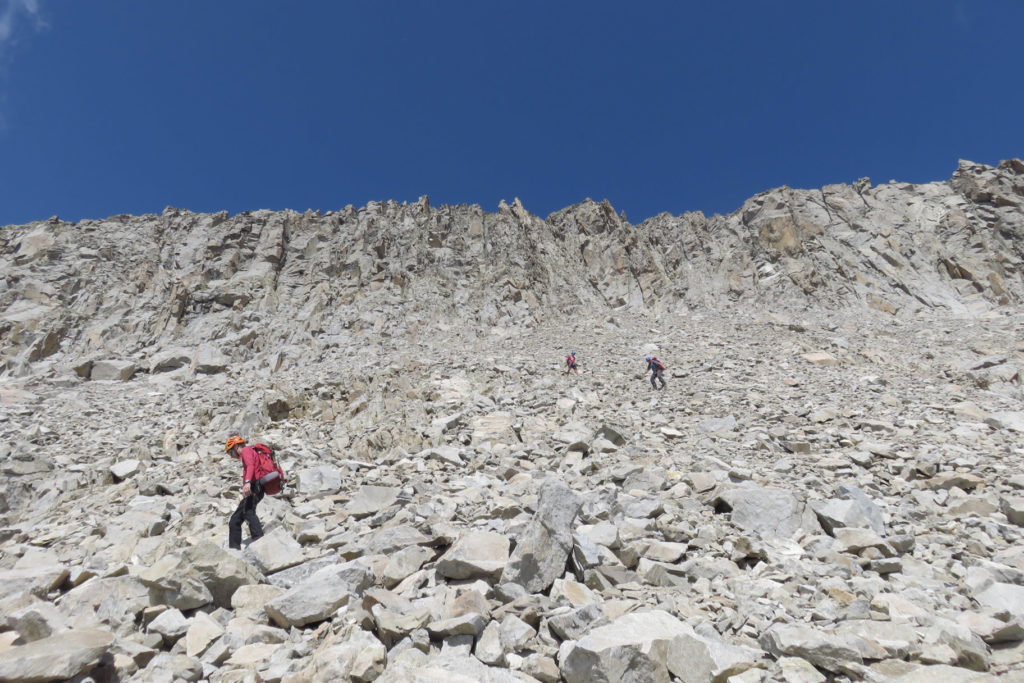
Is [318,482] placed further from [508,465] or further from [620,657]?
[620,657]

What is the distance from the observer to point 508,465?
9.33 metres

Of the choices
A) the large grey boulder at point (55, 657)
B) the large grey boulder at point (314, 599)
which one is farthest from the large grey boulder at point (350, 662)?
the large grey boulder at point (55, 657)

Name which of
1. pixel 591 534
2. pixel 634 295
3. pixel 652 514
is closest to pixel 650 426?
pixel 652 514

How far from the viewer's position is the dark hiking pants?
21.2 ft

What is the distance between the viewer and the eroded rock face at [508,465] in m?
3.96

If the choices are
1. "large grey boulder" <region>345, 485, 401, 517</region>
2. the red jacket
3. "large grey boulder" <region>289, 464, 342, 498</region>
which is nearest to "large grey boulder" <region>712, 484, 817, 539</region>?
"large grey boulder" <region>345, 485, 401, 517</region>

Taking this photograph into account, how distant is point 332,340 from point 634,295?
59.8 ft

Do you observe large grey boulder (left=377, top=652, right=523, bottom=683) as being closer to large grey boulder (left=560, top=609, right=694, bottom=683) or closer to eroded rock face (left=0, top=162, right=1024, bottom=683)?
eroded rock face (left=0, top=162, right=1024, bottom=683)

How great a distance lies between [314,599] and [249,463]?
3.14m

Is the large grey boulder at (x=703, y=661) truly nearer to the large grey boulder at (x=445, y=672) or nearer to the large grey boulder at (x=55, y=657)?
the large grey boulder at (x=445, y=672)

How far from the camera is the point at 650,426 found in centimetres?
1188

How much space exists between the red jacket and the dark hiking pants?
0.13 metres

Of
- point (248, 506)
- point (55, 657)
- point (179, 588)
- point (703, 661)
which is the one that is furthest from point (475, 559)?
point (248, 506)

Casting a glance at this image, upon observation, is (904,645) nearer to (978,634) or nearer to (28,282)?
(978,634)
